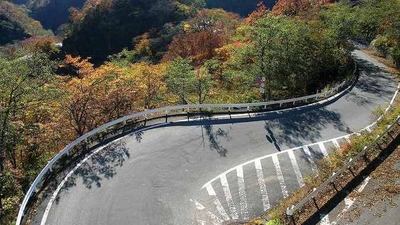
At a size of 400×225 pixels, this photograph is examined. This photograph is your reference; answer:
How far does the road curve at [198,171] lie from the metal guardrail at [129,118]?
2.13ft

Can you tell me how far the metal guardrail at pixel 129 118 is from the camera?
1298 cm

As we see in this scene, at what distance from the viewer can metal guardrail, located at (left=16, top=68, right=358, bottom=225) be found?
1298cm

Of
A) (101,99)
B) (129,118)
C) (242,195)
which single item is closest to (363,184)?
(242,195)

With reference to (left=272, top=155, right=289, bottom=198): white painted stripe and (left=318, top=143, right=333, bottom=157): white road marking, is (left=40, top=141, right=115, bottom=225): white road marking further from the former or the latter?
(left=318, top=143, right=333, bottom=157): white road marking

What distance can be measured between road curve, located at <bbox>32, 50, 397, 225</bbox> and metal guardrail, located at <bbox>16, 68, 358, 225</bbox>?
0.65 metres

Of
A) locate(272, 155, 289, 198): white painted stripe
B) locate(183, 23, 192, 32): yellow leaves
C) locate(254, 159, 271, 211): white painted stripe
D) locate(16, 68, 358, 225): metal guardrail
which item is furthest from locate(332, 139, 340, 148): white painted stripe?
locate(183, 23, 192, 32): yellow leaves

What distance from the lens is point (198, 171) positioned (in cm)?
1474

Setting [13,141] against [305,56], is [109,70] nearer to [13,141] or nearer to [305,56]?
[13,141]

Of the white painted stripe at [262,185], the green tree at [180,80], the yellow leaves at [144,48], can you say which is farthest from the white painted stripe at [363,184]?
the yellow leaves at [144,48]

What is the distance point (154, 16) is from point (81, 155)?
211 feet

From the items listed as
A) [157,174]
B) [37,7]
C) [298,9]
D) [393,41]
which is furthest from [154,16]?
[37,7]

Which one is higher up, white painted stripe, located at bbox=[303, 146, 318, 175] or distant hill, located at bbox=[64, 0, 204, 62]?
distant hill, located at bbox=[64, 0, 204, 62]

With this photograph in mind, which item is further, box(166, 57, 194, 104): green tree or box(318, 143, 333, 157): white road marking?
box(166, 57, 194, 104): green tree

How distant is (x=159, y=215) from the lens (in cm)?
1216
